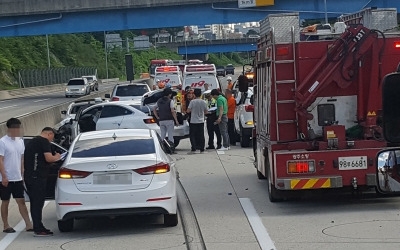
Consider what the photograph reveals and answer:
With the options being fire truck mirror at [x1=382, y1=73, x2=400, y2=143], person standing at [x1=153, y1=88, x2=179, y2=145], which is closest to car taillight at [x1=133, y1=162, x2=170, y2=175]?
fire truck mirror at [x1=382, y1=73, x2=400, y2=143]

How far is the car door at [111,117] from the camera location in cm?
2498

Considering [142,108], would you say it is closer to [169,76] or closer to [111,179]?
[111,179]

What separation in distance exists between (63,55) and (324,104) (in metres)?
101

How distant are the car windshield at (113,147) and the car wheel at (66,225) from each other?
3.08ft

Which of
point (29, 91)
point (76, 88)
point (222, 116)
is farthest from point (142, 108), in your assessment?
point (29, 91)

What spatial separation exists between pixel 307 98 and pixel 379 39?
1455 mm

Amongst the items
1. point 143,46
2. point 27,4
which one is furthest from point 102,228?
point 143,46

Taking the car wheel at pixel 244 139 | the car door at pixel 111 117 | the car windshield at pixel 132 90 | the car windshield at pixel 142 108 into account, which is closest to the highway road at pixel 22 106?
the car windshield at pixel 132 90

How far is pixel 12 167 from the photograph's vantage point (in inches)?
479

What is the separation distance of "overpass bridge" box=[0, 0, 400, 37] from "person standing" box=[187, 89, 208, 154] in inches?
1357

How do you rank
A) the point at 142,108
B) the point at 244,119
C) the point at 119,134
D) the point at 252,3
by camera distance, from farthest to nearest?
1. the point at 252,3
2. the point at 142,108
3. the point at 244,119
4. the point at 119,134

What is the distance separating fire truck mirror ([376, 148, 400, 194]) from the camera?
196 inches

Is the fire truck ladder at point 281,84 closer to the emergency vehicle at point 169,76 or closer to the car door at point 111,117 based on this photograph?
the car door at point 111,117

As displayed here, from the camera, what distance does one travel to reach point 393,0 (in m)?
55.2
